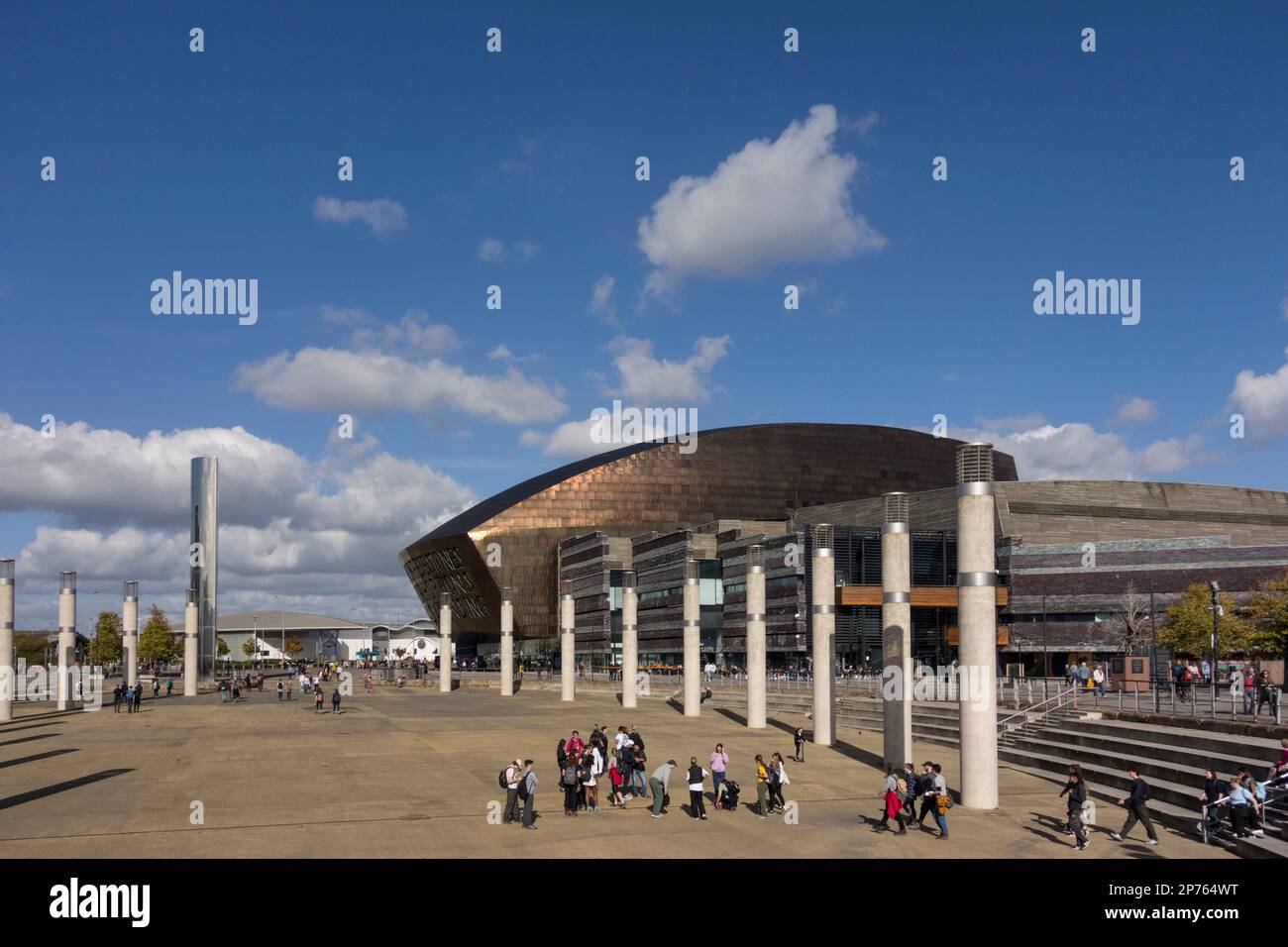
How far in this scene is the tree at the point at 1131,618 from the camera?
7119 cm

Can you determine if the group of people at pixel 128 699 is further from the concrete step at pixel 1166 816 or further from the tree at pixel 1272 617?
the tree at pixel 1272 617

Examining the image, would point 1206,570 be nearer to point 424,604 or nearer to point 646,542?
point 646,542

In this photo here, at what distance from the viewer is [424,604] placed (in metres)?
150

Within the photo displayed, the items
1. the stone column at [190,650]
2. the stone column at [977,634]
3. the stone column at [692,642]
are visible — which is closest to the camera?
the stone column at [977,634]

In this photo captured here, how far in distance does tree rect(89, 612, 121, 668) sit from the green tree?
9814 cm

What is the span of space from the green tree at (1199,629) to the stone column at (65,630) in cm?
5449

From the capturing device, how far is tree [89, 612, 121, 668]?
11294 cm

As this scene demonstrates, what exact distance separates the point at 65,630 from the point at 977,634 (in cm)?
4852

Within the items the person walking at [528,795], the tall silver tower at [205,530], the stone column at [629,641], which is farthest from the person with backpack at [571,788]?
the tall silver tower at [205,530]

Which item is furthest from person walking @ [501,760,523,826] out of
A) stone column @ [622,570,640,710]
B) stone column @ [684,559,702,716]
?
stone column @ [622,570,640,710]

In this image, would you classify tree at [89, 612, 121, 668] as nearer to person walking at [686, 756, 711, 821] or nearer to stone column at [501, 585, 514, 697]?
stone column at [501, 585, 514, 697]

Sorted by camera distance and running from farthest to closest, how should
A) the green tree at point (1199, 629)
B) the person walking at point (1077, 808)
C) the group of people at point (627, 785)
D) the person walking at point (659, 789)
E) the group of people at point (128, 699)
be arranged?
1. the group of people at point (128, 699)
2. the green tree at point (1199, 629)
3. the person walking at point (659, 789)
4. the group of people at point (627, 785)
5. the person walking at point (1077, 808)
